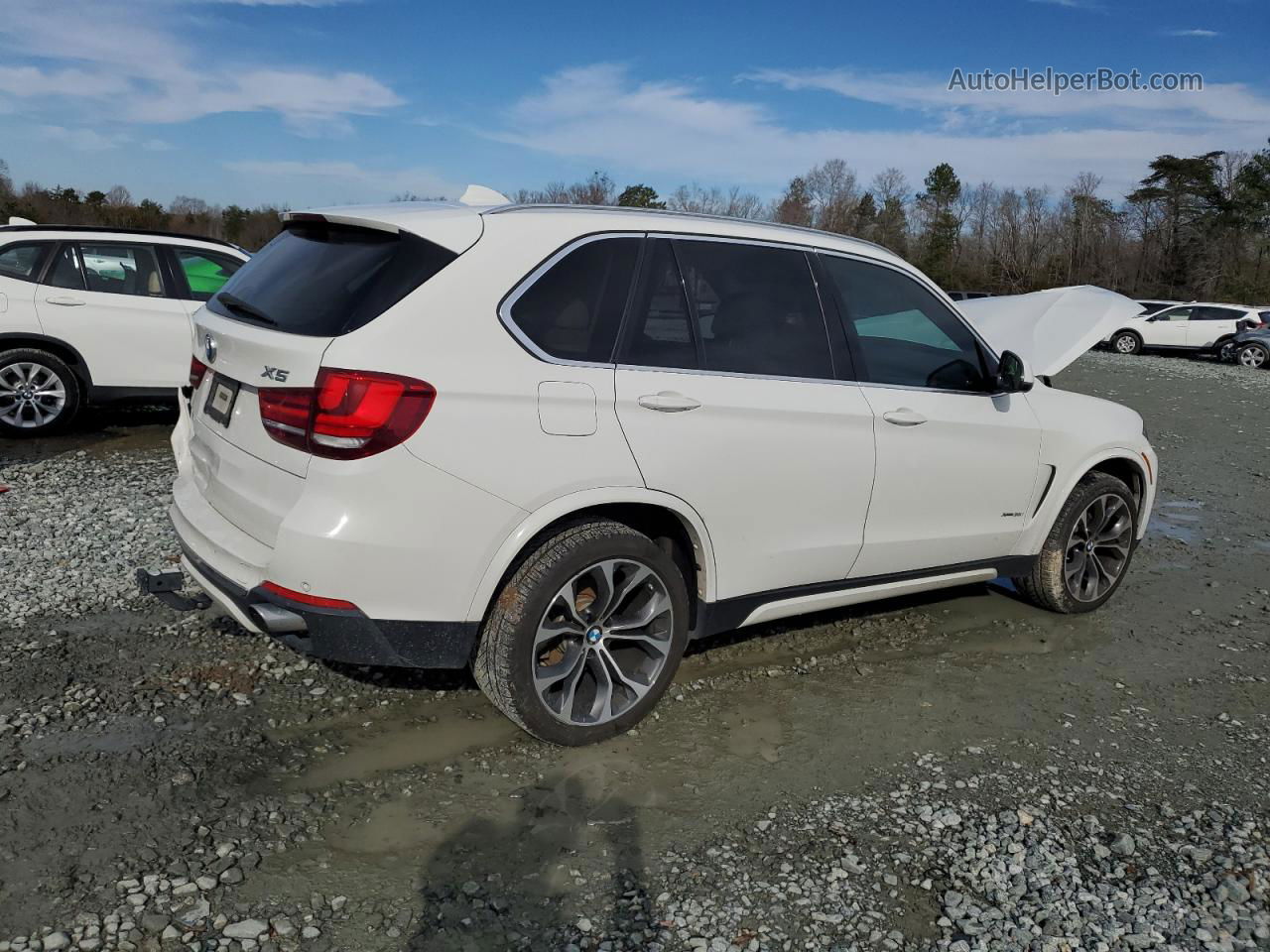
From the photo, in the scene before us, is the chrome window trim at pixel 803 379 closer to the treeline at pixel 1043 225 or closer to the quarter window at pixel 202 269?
the quarter window at pixel 202 269

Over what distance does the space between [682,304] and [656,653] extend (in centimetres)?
131

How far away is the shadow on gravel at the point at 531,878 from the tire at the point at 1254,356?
29.2 meters

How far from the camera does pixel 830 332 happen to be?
13.8 feet

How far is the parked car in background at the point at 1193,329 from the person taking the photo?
2870cm

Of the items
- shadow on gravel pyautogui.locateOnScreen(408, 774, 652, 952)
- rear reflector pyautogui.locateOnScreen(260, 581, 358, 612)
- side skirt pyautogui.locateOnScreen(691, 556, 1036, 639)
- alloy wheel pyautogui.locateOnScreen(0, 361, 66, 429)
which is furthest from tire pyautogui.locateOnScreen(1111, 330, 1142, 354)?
rear reflector pyautogui.locateOnScreen(260, 581, 358, 612)

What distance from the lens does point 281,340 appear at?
330 centimetres

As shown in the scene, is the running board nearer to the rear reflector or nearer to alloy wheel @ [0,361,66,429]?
the rear reflector

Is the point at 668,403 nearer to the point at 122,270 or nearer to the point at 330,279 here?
the point at 330,279

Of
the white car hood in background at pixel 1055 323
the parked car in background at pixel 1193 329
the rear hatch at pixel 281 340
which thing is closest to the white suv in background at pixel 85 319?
the rear hatch at pixel 281 340

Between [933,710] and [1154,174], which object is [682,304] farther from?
[1154,174]

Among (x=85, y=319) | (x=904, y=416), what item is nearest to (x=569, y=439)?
(x=904, y=416)

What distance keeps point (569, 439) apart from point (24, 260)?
24.4ft

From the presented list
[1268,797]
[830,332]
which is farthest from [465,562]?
[1268,797]

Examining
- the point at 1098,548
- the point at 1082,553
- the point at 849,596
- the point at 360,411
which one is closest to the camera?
the point at 360,411
